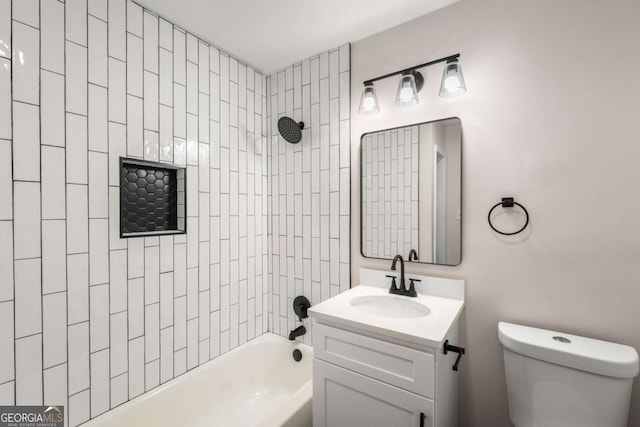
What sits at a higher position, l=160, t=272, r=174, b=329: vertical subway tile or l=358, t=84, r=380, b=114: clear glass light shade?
l=358, t=84, r=380, b=114: clear glass light shade

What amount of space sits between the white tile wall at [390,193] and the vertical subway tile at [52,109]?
4.90 feet

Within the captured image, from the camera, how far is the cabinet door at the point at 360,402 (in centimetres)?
103

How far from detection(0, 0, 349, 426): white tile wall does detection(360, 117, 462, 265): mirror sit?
0.18 metres

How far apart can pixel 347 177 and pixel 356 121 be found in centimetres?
36

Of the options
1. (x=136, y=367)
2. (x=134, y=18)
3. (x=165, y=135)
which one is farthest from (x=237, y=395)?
(x=134, y=18)

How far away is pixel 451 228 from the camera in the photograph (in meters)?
1.43

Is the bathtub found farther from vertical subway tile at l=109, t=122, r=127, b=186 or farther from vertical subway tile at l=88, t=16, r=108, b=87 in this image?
vertical subway tile at l=88, t=16, r=108, b=87

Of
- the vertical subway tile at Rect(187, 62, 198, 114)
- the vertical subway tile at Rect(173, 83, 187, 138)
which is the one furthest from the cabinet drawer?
the vertical subway tile at Rect(187, 62, 198, 114)

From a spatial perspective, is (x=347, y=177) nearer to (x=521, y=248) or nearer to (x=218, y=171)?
(x=218, y=171)

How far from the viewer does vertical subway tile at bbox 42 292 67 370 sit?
114 cm

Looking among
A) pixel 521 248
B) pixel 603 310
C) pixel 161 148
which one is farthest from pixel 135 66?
pixel 603 310

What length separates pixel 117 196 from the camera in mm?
1356

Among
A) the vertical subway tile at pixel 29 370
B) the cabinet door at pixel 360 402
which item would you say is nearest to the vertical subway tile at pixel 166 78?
the vertical subway tile at pixel 29 370

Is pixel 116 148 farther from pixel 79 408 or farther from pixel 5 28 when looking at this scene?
pixel 79 408
